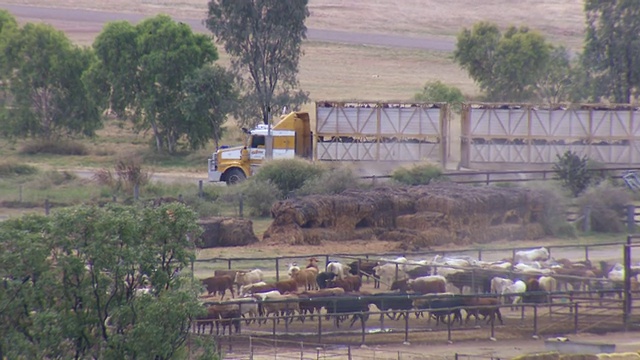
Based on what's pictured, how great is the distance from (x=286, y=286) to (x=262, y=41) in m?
33.7

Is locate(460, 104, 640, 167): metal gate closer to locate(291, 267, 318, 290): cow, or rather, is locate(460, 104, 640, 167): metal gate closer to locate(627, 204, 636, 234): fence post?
locate(627, 204, 636, 234): fence post

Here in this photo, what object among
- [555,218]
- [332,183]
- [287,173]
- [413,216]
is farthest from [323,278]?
[287,173]

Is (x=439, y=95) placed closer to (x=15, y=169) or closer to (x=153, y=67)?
(x=153, y=67)

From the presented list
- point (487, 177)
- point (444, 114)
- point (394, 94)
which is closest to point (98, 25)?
point (394, 94)

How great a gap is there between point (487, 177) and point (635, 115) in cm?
983

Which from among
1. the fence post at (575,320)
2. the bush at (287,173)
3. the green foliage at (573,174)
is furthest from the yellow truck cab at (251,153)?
the fence post at (575,320)

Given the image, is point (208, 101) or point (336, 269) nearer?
point (336, 269)

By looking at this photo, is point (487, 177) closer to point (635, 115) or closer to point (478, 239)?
point (478, 239)

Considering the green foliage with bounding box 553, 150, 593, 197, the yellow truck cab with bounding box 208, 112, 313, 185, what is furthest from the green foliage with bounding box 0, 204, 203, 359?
the yellow truck cab with bounding box 208, 112, 313, 185

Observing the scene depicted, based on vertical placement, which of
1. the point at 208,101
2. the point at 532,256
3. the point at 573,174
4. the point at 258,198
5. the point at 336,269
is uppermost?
the point at 208,101

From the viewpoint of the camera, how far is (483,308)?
2161 cm

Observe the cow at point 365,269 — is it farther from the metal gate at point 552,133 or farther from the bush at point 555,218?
the metal gate at point 552,133

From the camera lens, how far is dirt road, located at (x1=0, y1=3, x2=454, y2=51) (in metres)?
95.1

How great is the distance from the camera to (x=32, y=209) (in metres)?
38.4
